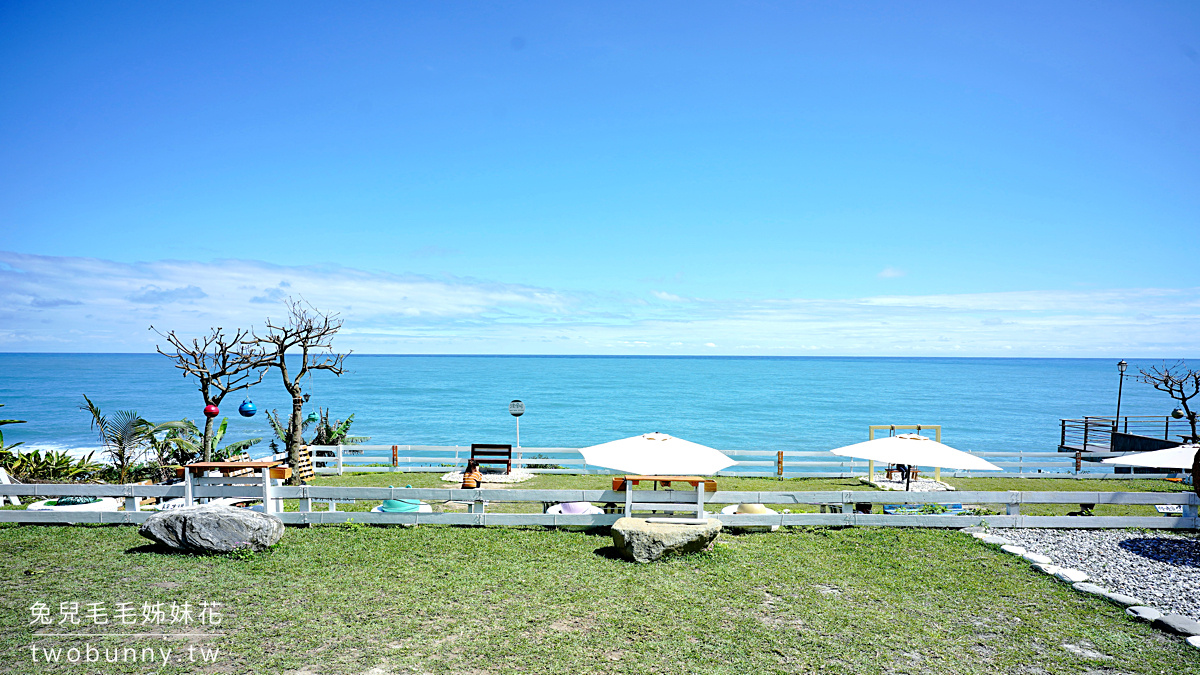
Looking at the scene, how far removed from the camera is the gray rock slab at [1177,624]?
21.1 feet

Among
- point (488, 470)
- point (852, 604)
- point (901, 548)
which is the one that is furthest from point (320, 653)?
point (488, 470)

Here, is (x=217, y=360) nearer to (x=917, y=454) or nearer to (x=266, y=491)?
(x=266, y=491)

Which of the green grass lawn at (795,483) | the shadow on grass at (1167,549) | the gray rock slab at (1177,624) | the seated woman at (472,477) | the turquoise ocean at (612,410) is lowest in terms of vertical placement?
the turquoise ocean at (612,410)

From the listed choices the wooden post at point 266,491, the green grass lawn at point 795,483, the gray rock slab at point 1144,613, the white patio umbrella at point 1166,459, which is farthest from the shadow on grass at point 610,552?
the white patio umbrella at point 1166,459

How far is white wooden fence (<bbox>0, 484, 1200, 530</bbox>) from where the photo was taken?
33.8 feet

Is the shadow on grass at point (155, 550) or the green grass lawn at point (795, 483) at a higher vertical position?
the shadow on grass at point (155, 550)

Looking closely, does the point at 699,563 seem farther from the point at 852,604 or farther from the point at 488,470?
the point at 488,470

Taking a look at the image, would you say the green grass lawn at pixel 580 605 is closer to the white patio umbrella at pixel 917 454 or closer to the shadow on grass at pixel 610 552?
the shadow on grass at pixel 610 552

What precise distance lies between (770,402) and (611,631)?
67767mm

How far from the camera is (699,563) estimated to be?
870cm

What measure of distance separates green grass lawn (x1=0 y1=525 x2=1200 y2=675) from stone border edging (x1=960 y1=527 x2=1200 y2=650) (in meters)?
0.18

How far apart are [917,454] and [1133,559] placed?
338 centimetres

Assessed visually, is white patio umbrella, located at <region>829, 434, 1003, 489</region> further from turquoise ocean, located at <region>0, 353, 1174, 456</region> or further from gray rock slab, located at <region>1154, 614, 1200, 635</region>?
turquoise ocean, located at <region>0, 353, 1174, 456</region>

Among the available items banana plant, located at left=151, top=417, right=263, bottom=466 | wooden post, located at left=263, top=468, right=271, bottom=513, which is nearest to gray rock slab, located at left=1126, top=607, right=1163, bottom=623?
wooden post, located at left=263, top=468, right=271, bottom=513
